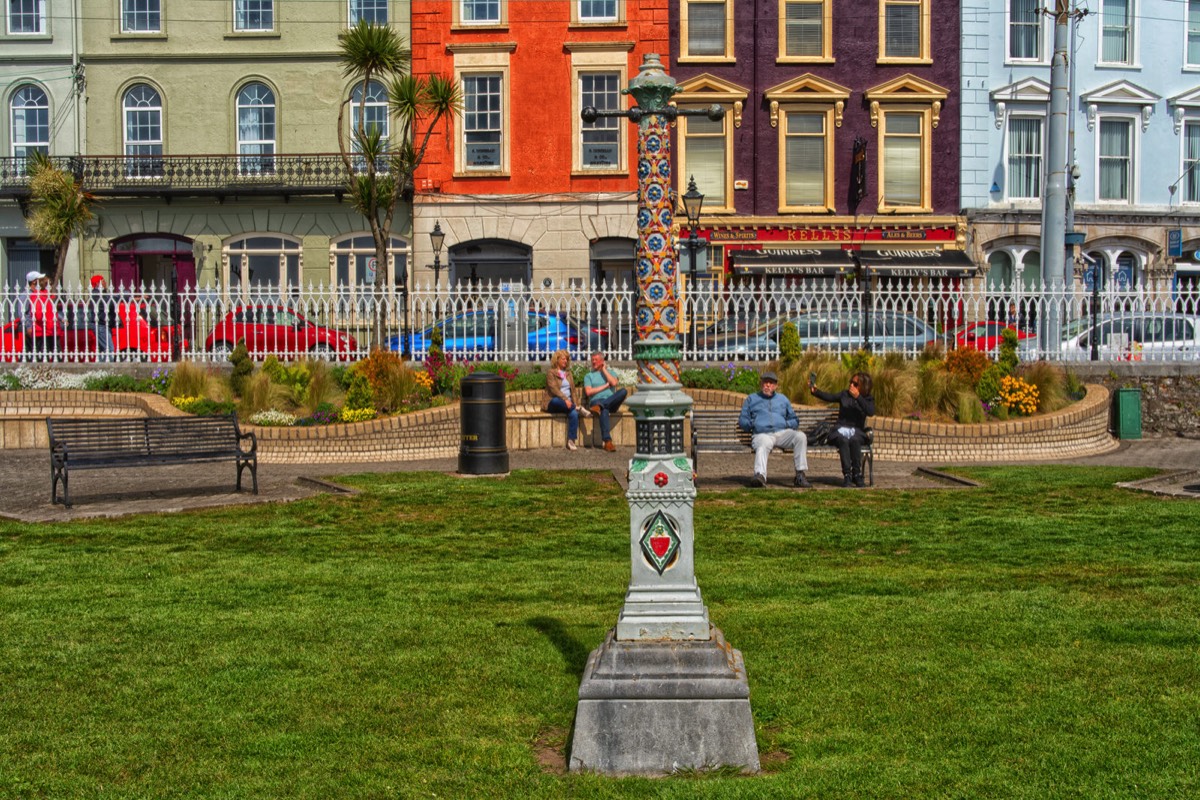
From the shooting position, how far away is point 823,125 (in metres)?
33.3

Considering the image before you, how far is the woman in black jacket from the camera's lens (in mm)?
15227

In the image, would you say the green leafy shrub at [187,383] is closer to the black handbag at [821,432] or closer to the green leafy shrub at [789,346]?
the green leafy shrub at [789,346]

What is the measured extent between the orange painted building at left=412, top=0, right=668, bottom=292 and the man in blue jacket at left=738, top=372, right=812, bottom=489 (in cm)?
1719

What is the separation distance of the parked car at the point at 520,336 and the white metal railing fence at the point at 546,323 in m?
0.02

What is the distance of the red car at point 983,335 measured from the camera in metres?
21.8

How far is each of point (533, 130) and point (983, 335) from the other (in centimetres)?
1375

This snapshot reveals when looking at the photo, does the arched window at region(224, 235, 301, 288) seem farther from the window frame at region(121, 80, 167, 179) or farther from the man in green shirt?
the man in green shirt

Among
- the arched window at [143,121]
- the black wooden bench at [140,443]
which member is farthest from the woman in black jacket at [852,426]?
the arched window at [143,121]

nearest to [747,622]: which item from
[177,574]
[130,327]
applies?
[177,574]

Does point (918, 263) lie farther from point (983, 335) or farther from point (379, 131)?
point (379, 131)

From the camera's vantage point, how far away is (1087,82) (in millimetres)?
33781

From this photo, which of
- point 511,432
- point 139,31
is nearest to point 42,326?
point 511,432

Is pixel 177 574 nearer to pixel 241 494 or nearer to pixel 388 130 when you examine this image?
pixel 241 494

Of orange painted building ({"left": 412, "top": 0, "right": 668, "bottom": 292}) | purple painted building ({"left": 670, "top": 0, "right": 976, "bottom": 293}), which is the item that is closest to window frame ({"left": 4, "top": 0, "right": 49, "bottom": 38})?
orange painted building ({"left": 412, "top": 0, "right": 668, "bottom": 292})
